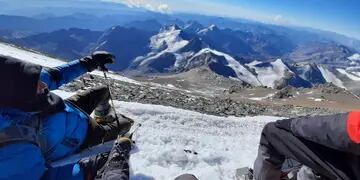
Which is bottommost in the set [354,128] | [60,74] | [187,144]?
[187,144]

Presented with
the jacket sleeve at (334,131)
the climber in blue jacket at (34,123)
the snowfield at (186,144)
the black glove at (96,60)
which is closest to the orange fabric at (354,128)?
the jacket sleeve at (334,131)

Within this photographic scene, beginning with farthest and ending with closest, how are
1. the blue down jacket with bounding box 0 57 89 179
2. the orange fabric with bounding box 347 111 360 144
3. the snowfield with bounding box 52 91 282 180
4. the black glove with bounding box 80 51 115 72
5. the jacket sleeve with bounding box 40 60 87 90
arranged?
1. the snowfield with bounding box 52 91 282 180
2. the black glove with bounding box 80 51 115 72
3. the jacket sleeve with bounding box 40 60 87 90
4. the blue down jacket with bounding box 0 57 89 179
5. the orange fabric with bounding box 347 111 360 144

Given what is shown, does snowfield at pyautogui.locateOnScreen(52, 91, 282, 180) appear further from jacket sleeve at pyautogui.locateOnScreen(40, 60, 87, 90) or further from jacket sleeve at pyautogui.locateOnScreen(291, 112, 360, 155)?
jacket sleeve at pyautogui.locateOnScreen(291, 112, 360, 155)

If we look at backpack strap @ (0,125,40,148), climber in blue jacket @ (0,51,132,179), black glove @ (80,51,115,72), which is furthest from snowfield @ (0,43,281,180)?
backpack strap @ (0,125,40,148)

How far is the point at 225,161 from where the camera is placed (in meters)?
10.4

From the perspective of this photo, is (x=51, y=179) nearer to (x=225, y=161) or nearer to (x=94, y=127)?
(x=94, y=127)

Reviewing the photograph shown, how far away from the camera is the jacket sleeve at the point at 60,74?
7262 mm

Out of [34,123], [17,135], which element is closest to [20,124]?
[17,135]

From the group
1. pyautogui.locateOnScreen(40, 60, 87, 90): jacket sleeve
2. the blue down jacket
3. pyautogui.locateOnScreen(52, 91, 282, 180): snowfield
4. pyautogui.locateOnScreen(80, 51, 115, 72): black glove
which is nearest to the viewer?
the blue down jacket

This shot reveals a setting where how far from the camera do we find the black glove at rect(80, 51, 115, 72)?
28.3 feet

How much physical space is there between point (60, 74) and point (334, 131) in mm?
5149

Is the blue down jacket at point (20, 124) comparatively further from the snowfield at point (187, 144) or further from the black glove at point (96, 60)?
the snowfield at point (187, 144)

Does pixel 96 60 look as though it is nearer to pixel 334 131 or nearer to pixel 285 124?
pixel 285 124

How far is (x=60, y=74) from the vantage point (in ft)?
25.9
